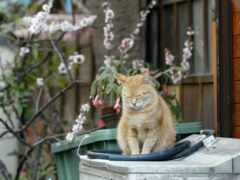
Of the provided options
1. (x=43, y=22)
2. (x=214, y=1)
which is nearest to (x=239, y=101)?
(x=214, y=1)

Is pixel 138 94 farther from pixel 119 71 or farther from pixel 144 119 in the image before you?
pixel 119 71

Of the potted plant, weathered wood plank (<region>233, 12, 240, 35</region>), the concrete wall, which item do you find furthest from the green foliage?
the concrete wall

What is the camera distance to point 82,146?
14.1ft

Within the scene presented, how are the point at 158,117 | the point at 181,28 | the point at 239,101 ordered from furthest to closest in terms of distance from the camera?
the point at 181,28 < the point at 239,101 < the point at 158,117

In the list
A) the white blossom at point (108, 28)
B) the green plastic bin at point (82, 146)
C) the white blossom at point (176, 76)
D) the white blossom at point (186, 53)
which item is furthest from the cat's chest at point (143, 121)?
the white blossom at point (108, 28)

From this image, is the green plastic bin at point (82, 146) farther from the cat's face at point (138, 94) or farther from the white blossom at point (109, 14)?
the white blossom at point (109, 14)

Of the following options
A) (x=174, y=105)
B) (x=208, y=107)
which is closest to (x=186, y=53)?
(x=208, y=107)

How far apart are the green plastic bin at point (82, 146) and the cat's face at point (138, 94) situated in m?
0.74

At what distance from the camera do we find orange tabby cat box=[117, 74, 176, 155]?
336 cm

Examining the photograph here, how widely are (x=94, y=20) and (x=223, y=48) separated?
2.19m

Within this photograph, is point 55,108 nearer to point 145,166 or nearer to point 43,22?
point 43,22

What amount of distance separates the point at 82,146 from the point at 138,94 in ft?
3.37

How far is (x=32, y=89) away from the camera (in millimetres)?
6676

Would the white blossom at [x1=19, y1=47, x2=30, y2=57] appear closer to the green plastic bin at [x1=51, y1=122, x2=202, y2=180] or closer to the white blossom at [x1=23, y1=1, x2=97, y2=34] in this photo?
the white blossom at [x1=23, y1=1, x2=97, y2=34]
